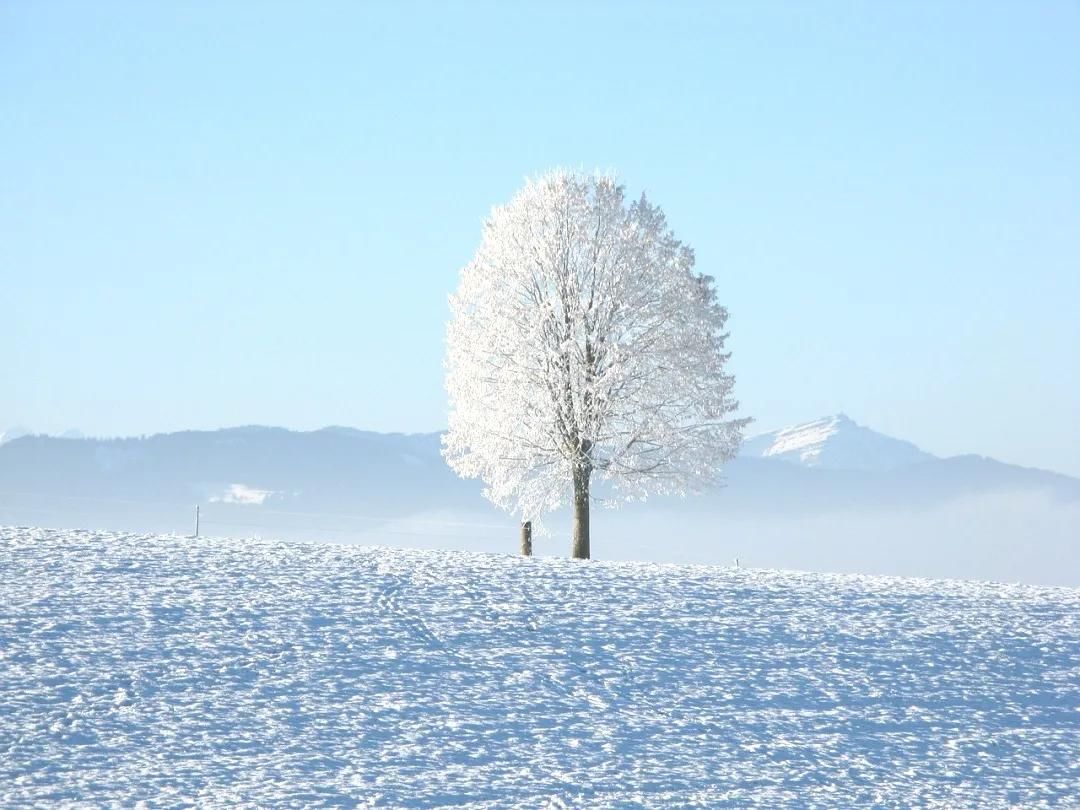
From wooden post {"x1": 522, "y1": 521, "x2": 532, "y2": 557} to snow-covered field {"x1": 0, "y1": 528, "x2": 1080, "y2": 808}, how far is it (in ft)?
26.1

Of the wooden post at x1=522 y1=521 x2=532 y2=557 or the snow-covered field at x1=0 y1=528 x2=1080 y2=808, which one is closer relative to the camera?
the snow-covered field at x1=0 y1=528 x2=1080 y2=808

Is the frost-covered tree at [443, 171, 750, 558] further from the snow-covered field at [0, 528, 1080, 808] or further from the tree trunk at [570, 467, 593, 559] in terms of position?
the snow-covered field at [0, 528, 1080, 808]

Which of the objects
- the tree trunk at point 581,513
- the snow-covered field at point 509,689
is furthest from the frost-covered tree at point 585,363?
the snow-covered field at point 509,689

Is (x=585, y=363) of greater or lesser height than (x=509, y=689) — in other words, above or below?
above

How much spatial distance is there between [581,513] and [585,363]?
438 centimetres

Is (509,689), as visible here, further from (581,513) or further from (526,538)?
(526,538)

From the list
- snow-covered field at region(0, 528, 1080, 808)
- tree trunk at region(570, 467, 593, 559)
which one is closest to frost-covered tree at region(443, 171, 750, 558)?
tree trunk at region(570, 467, 593, 559)

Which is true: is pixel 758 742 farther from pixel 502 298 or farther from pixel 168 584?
pixel 502 298

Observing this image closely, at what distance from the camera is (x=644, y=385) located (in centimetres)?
3472

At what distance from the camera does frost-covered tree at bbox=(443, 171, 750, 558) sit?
115 feet

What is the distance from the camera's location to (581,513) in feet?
115

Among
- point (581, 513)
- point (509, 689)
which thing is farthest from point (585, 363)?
point (509, 689)

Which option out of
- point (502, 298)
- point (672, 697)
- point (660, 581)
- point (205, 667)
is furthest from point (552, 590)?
point (502, 298)

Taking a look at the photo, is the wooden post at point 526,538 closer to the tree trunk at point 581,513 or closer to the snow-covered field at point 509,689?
the tree trunk at point 581,513
